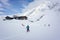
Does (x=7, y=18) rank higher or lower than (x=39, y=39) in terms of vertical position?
higher

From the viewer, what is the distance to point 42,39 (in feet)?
20.6

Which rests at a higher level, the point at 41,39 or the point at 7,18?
the point at 7,18

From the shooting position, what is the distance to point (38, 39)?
20.6ft

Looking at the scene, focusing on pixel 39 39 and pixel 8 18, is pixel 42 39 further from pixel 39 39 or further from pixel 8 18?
pixel 8 18

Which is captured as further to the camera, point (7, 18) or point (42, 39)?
point (7, 18)

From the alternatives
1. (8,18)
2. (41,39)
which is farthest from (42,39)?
(8,18)

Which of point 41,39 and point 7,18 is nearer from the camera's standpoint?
point 41,39

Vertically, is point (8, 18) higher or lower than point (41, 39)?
higher

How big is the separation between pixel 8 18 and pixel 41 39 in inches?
685

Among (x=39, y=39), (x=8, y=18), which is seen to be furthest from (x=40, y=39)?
(x=8, y=18)

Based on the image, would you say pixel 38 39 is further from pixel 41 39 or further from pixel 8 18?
pixel 8 18

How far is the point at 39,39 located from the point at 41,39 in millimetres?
107

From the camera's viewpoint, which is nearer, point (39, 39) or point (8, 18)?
point (39, 39)

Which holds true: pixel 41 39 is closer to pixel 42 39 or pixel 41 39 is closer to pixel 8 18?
pixel 42 39
